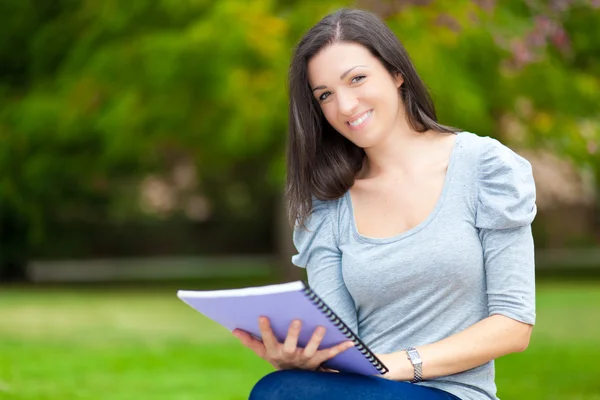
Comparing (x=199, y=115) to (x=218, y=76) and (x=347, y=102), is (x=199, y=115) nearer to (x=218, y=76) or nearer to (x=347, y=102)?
(x=218, y=76)

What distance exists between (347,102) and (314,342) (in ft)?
2.13

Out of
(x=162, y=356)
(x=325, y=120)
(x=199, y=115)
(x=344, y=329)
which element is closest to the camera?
(x=344, y=329)

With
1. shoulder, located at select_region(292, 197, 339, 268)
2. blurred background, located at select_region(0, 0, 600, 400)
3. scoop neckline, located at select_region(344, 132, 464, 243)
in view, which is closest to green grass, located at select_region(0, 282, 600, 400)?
blurred background, located at select_region(0, 0, 600, 400)

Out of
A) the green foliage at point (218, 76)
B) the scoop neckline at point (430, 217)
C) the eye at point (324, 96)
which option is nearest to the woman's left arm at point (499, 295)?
the scoop neckline at point (430, 217)

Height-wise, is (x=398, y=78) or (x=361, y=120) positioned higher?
(x=398, y=78)

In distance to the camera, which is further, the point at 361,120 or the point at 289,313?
the point at 361,120

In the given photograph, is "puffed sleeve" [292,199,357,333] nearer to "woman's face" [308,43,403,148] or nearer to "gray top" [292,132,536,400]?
"gray top" [292,132,536,400]

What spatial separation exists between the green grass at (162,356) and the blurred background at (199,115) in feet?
0.08

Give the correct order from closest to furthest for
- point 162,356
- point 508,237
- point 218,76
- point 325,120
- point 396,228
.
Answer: point 508,237
point 396,228
point 325,120
point 162,356
point 218,76

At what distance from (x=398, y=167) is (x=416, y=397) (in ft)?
2.12

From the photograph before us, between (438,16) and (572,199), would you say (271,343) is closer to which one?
(438,16)

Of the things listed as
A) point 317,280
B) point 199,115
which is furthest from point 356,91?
point 199,115

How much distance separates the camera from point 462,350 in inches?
89.7

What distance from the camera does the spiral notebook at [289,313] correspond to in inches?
79.7
